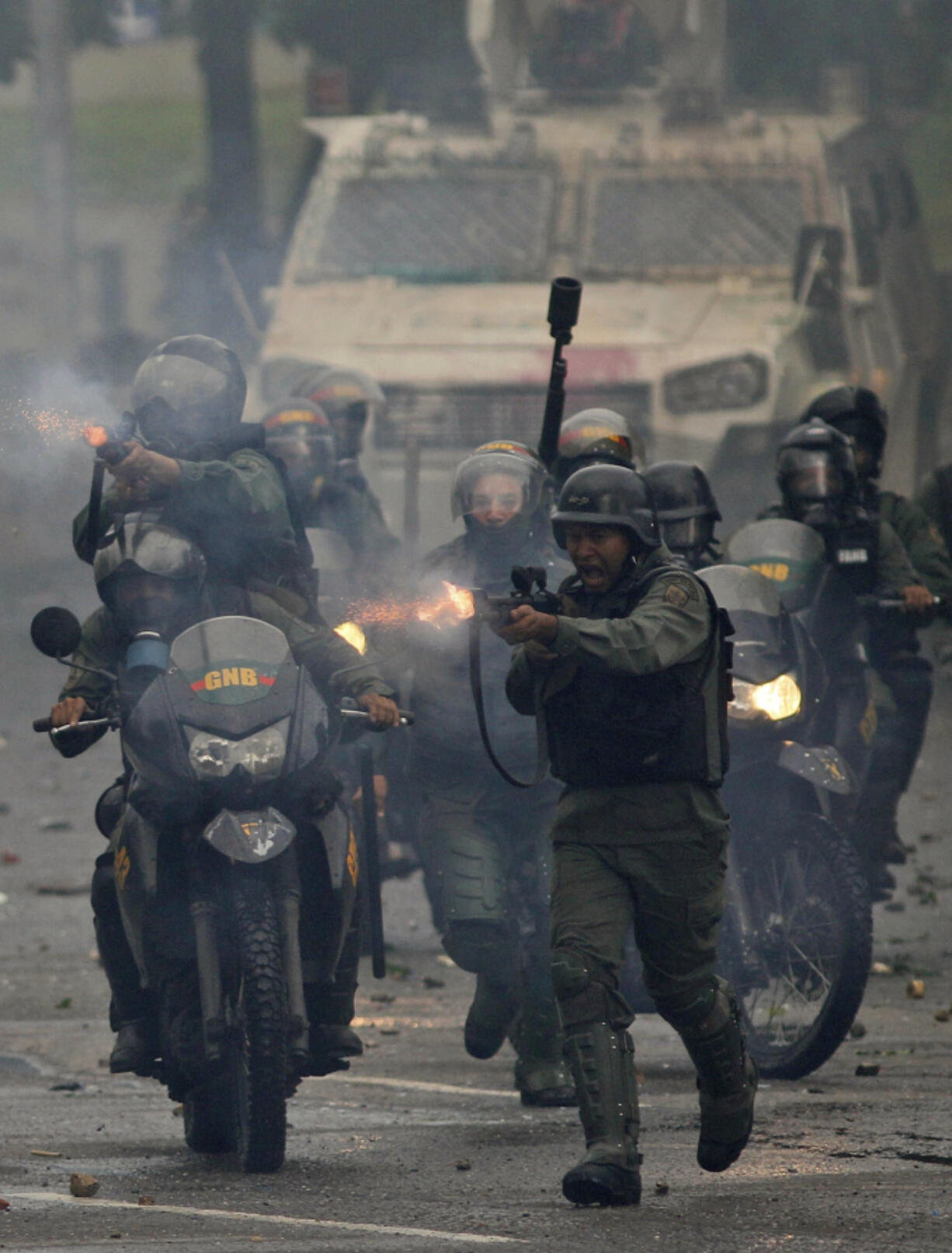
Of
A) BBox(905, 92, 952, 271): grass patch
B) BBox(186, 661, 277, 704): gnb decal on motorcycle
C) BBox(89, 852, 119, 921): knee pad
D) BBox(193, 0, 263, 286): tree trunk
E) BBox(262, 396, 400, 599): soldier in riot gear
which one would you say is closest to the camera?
BBox(186, 661, 277, 704): gnb decal on motorcycle

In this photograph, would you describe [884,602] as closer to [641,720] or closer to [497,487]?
[497,487]

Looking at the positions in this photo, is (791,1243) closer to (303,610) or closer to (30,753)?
(303,610)

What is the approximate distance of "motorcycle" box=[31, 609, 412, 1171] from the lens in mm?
5895

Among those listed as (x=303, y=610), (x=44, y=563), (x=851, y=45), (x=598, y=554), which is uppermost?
(x=598, y=554)

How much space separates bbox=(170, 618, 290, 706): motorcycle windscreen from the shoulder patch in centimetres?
105

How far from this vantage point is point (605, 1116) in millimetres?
5422

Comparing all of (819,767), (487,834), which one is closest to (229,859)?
(487,834)

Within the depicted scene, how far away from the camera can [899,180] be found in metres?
17.9

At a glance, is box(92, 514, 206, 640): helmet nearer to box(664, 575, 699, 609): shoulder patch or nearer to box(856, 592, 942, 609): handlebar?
box(664, 575, 699, 609): shoulder patch

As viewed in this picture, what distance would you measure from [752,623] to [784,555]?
Result: 770mm

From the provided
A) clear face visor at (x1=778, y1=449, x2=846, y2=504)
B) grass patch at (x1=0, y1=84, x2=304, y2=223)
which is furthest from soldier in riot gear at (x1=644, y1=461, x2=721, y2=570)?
grass patch at (x1=0, y1=84, x2=304, y2=223)

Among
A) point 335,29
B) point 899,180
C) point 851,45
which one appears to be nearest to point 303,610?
point 899,180

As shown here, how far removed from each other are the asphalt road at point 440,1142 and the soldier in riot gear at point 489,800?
24cm

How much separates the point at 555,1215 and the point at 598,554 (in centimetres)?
140
